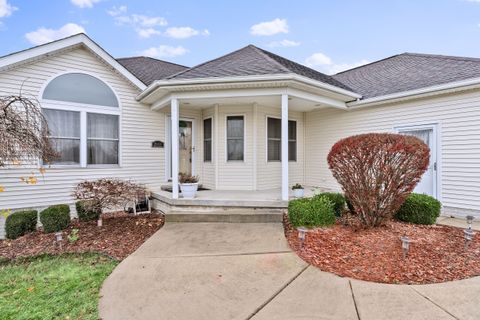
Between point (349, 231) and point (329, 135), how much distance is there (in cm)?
Result: 460

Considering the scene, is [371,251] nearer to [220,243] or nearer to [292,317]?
[292,317]

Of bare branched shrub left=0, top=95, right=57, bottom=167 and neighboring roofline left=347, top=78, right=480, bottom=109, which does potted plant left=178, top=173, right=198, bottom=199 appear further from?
neighboring roofline left=347, top=78, right=480, bottom=109

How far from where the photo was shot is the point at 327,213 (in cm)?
512

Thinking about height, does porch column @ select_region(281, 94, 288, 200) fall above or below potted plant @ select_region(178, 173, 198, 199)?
above

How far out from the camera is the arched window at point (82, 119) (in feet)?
21.5

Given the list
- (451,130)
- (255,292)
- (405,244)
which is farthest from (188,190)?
(451,130)

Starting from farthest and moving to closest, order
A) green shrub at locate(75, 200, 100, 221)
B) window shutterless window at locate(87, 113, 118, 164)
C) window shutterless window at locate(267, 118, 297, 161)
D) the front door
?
the front door
window shutterless window at locate(267, 118, 297, 161)
window shutterless window at locate(87, 113, 118, 164)
green shrub at locate(75, 200, 100, 221)

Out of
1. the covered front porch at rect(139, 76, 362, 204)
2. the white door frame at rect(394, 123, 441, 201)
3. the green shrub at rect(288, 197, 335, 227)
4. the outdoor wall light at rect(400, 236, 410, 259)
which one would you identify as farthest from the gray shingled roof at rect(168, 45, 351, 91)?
the outdoor wall light at rect(400, 236, 410, 259)

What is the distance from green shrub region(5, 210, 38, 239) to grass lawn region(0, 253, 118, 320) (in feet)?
4.98

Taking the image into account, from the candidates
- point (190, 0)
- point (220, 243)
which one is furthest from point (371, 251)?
point (190, 0)

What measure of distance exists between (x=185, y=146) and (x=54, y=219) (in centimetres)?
414

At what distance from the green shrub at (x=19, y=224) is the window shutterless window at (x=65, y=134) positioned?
154cm

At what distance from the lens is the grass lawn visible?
2.61 meters

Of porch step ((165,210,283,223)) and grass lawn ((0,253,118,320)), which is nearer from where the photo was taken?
grass lawn ((0,253,118,320))
